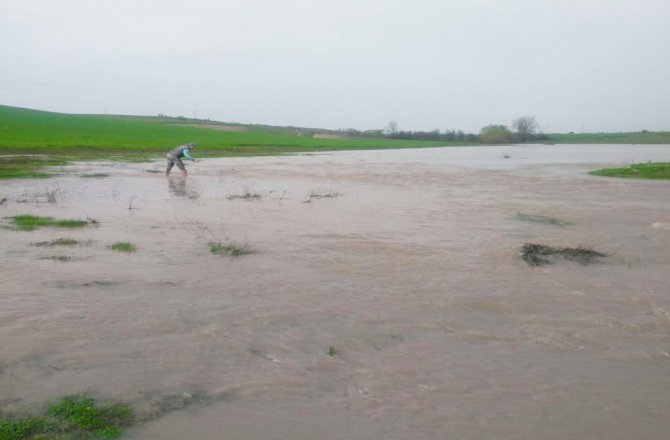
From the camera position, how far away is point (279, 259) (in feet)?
27.5

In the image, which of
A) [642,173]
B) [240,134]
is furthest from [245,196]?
[240,134]

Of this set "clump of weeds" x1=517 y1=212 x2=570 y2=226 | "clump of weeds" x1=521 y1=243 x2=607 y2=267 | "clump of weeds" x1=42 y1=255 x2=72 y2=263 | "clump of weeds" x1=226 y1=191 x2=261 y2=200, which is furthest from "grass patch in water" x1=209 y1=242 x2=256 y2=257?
"clump of weeds" x1=226 y1=191 x2=261 y2=200

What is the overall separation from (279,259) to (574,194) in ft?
46.7

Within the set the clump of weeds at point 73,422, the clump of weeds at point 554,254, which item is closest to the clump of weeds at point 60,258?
the clump of weeds at point 73,422

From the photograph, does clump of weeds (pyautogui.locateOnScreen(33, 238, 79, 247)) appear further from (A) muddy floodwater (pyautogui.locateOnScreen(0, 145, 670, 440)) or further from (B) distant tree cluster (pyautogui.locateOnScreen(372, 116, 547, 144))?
(B) distant tree cluster (pyautogui.locateOnScreen(372, 116, 547, 144))

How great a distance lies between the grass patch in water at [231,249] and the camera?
8.55 meters

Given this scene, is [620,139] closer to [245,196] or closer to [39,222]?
[245,196]

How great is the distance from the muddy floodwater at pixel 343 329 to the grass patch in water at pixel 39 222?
0.35m

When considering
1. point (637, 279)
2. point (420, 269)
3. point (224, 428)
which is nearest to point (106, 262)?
point (420, 269)

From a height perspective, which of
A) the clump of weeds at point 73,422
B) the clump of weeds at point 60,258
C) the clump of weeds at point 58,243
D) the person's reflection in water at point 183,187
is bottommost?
the clump of weeds at point 73,422

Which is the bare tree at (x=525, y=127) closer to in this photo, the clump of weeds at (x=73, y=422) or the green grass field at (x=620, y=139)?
the green grass field at (x=620, y=139)

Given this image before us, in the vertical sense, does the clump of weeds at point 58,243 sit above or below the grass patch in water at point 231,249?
above

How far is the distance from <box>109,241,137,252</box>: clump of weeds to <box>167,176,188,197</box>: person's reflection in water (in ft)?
26.1

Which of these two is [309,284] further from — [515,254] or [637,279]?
[637,279]
